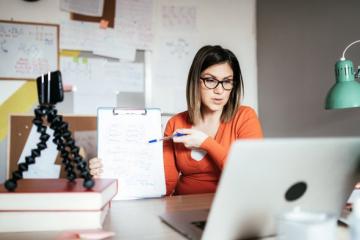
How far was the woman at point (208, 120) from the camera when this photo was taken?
4.91 ft

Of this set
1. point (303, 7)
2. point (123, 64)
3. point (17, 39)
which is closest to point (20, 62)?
point (17, 39)

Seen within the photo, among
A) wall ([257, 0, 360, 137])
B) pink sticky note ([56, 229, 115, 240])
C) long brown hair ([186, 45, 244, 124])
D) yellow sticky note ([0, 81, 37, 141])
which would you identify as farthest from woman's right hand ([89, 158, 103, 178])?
yellow sticky note ([0, 81, 37, 141])

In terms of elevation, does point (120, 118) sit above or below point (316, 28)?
below

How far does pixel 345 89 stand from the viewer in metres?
1.30

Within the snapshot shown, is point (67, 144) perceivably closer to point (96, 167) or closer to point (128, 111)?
point (96, 167)

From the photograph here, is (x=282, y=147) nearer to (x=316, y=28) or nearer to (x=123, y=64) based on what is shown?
(x=316, y=28)

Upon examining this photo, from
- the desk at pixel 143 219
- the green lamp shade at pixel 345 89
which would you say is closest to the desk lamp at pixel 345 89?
the green lamp shade at pixel 345 89

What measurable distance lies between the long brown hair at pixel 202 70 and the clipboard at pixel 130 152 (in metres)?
0.42

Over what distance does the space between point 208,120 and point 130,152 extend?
573mm

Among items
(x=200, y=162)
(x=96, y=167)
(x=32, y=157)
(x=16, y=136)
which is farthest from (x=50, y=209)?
(x=16, y=136)

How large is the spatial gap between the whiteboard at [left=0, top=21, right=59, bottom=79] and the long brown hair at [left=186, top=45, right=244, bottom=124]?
4.00 ft

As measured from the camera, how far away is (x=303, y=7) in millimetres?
2201

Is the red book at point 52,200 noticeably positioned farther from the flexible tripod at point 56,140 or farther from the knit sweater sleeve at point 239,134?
the knit sweater sleeve at point 239,134

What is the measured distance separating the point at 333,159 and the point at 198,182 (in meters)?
0.92
